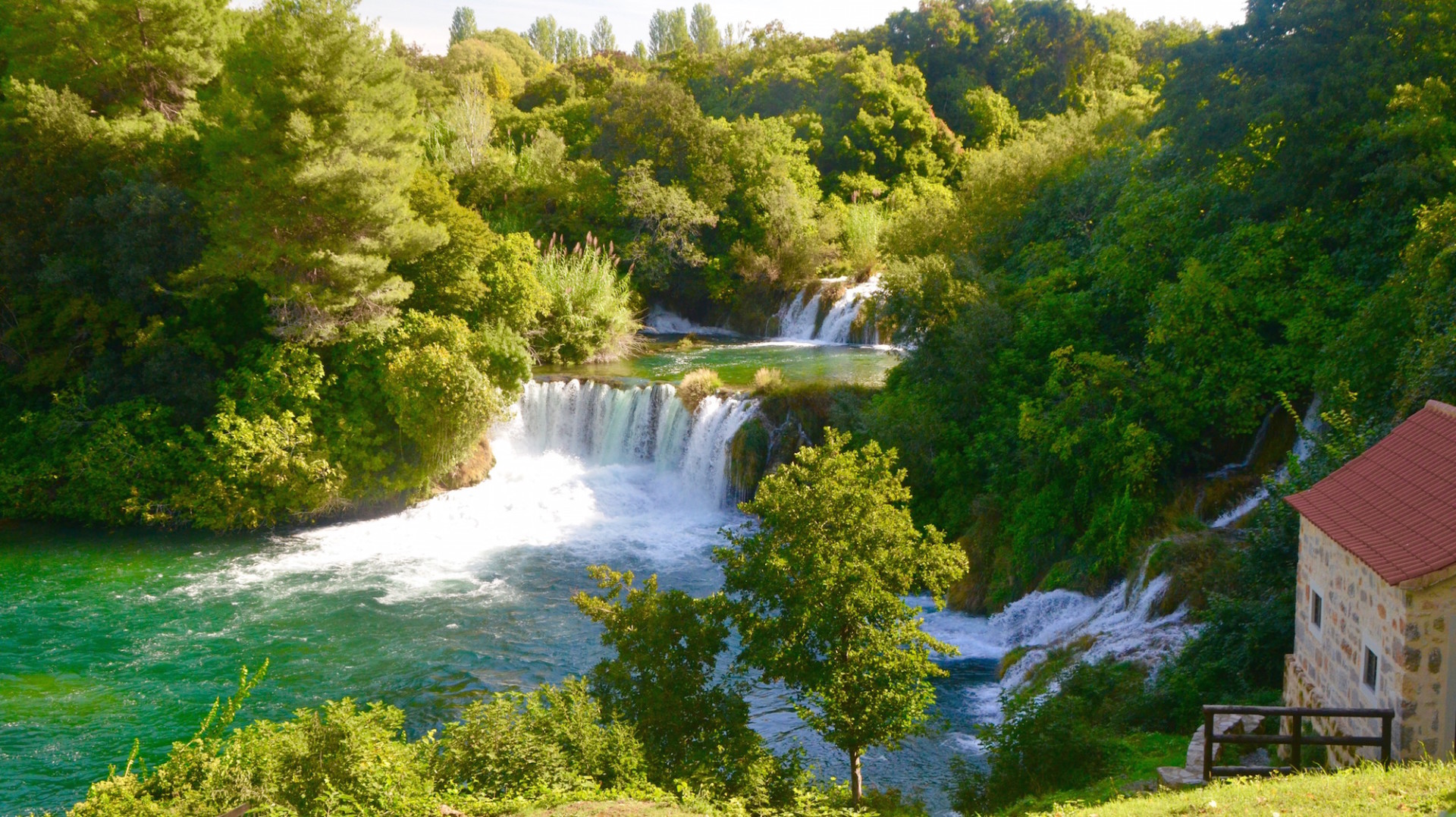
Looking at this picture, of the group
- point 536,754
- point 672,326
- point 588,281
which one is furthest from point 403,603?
point 672,326

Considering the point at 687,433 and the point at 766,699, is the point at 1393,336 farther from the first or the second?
the point at 687,433

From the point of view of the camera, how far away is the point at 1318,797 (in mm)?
7082

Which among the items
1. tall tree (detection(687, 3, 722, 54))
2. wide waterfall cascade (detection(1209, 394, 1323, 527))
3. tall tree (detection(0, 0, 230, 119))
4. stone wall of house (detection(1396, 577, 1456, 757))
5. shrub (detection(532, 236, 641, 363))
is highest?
tall tree (detection(687, 3, 722, 54))

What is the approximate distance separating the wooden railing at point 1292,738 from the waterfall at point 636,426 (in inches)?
570

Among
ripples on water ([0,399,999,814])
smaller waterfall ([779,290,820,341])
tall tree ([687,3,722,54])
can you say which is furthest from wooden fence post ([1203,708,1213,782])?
tall tree ([687,3,722,54])

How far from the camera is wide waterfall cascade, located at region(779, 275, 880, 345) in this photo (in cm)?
3139

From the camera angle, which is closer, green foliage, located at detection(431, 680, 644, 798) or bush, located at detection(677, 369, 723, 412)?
green foliage, located at detection(431, 680, 644, 798)

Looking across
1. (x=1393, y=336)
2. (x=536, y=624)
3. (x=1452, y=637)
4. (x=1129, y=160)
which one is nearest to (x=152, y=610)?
(x=536, y=624)

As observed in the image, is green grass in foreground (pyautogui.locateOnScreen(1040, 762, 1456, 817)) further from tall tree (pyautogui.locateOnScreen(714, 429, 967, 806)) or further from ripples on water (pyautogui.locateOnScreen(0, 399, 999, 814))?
ripples on water (pyautogui.locateOnScreen(0, 399, 999, 814))

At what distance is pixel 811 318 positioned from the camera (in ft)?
108

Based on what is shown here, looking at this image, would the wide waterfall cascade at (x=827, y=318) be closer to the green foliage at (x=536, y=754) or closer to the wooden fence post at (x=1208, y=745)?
the green foliage at (x=536, y=754)

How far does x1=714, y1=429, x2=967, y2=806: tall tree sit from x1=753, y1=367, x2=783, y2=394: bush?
1152cm

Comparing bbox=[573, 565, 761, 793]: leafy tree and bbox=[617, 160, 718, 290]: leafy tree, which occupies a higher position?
bbox=[617, 160, 718, 290]: leafy tree

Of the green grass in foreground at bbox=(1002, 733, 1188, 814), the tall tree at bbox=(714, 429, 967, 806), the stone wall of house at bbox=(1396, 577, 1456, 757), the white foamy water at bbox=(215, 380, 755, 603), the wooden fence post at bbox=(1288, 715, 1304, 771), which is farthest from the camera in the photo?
the white foamy water at bbox=(215, 380, 755, 603)
